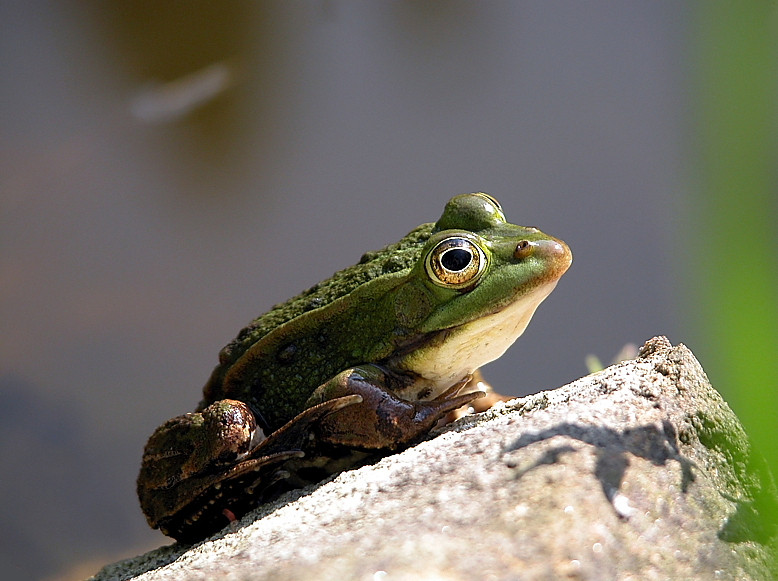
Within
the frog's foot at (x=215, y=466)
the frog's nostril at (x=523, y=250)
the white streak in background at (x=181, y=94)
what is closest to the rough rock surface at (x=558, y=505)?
→ the frog's foot at (x=215, y=466)

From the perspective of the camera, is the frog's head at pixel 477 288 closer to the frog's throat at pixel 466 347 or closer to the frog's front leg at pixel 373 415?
the frog's throat at pixel 466 347

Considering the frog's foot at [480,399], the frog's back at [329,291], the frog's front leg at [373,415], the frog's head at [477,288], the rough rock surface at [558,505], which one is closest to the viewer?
the rough rock surface at [558,505]

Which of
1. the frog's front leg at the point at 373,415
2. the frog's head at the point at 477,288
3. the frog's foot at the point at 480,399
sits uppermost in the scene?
the frog's head at the point at 477,288

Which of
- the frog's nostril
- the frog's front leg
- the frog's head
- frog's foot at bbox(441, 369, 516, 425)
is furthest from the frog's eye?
frog's foot at bbox(441, 369, 516, 425)

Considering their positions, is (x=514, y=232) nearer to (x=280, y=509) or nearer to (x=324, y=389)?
(x=324, y=389)

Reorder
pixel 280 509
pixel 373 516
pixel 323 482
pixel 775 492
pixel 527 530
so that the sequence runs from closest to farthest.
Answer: pixel 527 530 < pixel 373 516 < pixel 775 492 < pixel 280 509 < pixel 323 482

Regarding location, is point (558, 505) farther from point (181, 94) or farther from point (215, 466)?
point (181, 94)

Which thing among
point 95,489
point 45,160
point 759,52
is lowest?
point 95,489

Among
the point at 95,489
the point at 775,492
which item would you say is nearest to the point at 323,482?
the point at 775,492
